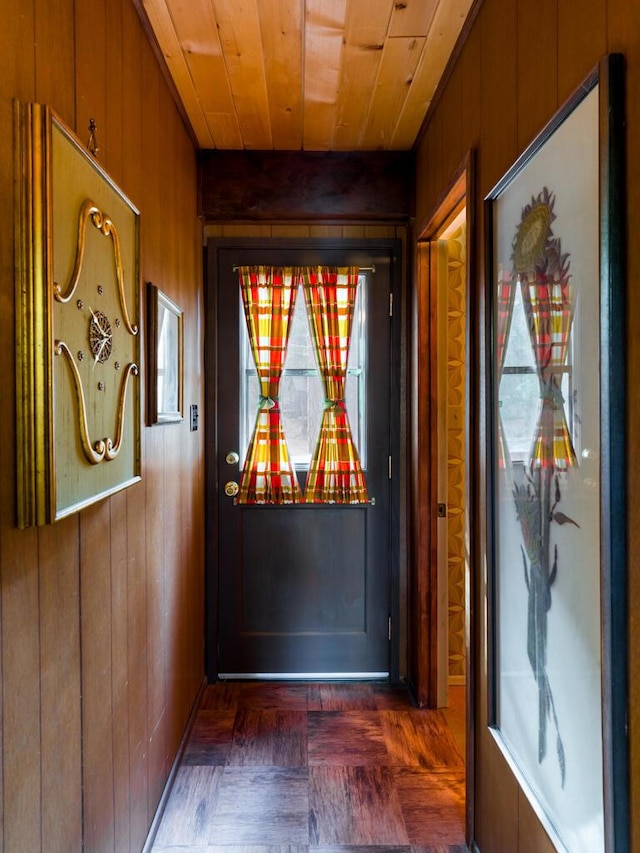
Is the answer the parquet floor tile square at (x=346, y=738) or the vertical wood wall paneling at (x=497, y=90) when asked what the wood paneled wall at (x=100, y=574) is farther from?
the vertical wood wall paneling at (x=497, y=90)

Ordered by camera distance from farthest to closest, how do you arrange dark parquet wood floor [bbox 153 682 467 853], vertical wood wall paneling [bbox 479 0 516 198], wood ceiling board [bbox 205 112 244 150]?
wood ceiling board [bbox 205 112 244 150], dark parquet wood floor [bbox 153 682 467 853], vertical wood wall paneling [bbox 479 0 516 198]

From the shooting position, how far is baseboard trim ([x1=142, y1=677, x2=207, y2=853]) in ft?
5.53

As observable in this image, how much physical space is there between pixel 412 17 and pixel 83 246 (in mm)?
1260

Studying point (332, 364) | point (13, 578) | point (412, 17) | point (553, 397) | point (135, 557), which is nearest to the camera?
point (13, 578)

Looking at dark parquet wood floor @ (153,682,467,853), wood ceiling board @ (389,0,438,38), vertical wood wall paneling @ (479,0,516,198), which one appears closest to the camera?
vertical wood wall paneling @ (479,0,516,198)

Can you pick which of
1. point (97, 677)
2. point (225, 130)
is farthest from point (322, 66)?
point (97, 677)

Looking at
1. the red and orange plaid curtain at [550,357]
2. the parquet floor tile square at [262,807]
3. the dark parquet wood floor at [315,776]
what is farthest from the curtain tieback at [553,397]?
the parquet floor tile square at [262,807]

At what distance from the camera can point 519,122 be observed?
132 cm

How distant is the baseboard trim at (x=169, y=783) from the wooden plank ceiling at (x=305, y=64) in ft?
7.86

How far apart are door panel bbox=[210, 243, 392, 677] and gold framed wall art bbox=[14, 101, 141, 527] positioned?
1.28 m

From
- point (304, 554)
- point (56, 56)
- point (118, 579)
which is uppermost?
point (56, 56)

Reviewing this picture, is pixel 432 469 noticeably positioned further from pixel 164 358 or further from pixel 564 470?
pixel 564 470

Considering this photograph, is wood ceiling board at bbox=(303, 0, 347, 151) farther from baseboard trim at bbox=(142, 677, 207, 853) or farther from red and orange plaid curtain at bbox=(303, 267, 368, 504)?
baseboard trim at bbox=(142, 677, 207, 853)

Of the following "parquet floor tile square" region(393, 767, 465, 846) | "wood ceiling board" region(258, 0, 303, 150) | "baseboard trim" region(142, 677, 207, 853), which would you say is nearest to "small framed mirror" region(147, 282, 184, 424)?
"wood ceiling board" region(258, 0, 303, 150)
